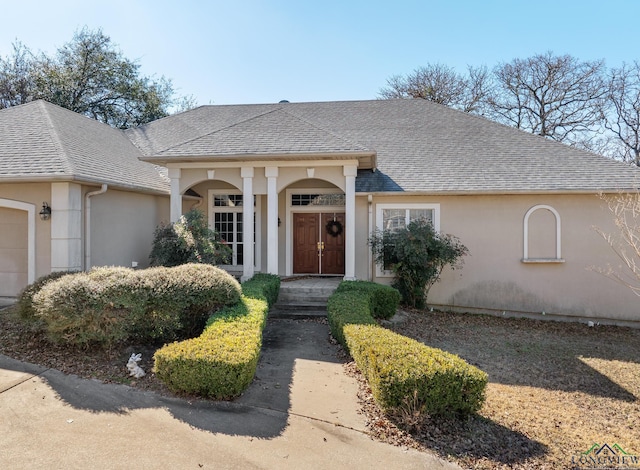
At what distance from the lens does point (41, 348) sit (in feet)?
19.1

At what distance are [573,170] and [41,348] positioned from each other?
1323cm

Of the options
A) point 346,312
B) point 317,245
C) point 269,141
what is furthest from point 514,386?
point 269,141

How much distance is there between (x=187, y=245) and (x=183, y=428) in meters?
5.76

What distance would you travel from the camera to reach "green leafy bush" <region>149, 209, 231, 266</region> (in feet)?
29.5

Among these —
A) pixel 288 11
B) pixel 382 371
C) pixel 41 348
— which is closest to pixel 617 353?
pixel 382 371

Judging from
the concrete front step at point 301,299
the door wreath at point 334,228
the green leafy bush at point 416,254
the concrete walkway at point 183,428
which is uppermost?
the door wreath at point 334,228

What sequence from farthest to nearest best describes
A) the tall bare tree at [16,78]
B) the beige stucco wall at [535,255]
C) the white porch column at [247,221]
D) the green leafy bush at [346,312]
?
the tall bare tree at [16,78], the beige stucco wall at [535,255], the white porch column at [247,221], the green leafy bush at [346,312]

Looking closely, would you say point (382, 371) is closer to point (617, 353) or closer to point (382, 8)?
point (617, 353)

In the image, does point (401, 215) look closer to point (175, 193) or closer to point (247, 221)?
point (247, 221)

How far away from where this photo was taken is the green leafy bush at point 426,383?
391 centimetres

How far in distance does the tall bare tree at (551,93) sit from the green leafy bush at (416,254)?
18051mm

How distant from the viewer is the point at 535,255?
1064 cm

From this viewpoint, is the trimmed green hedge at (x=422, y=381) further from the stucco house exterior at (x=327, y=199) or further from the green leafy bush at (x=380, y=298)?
the stucco house exterior at (x=327, y=199)

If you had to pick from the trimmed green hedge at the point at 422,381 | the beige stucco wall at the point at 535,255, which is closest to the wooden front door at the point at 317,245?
the beige stucco wall at the point at 535,255
